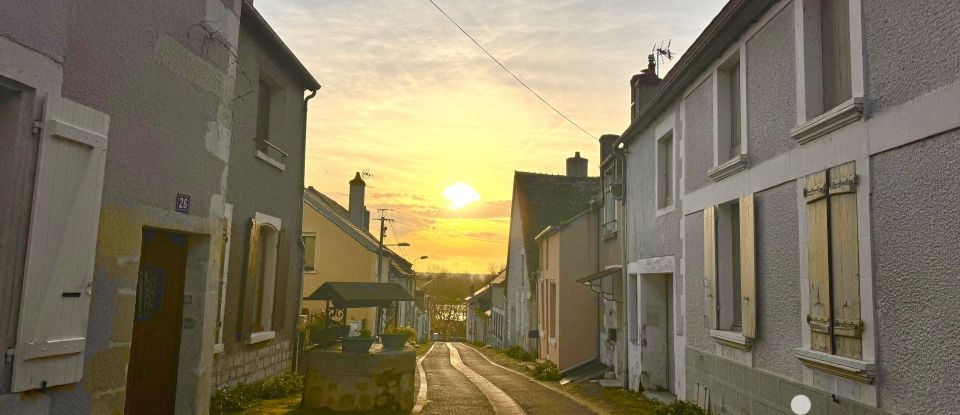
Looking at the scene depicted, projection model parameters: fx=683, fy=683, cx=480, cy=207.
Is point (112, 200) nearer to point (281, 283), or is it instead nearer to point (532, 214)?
point (281, 283)

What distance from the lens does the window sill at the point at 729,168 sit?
8.03m

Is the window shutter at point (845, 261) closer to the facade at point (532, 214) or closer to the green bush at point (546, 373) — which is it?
the green bush at point (546, 373)

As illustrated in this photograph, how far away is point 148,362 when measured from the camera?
6211 millimetres

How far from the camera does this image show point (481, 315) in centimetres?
5188

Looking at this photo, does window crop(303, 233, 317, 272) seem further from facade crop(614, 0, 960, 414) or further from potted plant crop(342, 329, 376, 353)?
facade crop(614, 0, 960, 414)

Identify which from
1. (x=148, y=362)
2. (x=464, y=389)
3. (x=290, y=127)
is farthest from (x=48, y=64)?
(x=464, y=389)

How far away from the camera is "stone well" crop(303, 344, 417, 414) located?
351 inches

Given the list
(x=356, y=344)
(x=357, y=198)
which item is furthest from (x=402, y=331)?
(x=356, y=344)

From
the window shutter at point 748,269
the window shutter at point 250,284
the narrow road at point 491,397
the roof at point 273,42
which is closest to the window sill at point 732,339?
the window shutter at point 748,269

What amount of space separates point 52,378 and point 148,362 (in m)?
1.75

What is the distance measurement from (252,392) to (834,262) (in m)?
7.70

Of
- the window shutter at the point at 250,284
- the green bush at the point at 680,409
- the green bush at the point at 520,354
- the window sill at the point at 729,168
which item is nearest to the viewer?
the window sill at the point at 729,168

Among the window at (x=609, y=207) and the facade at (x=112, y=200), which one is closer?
the facade at (x=112, y=200)

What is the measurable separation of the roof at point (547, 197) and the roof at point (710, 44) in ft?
52.0
